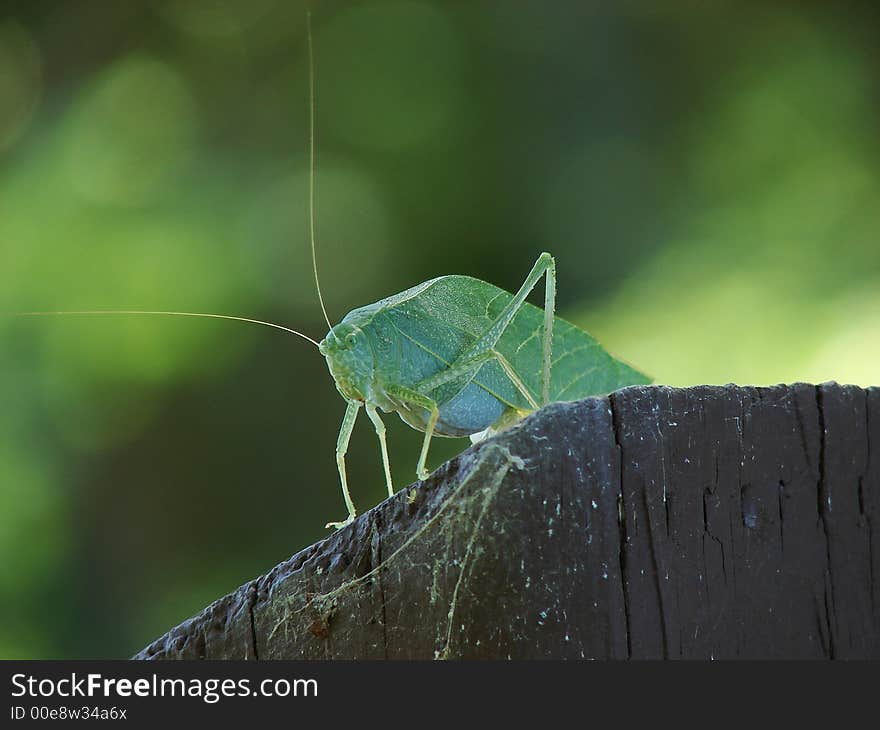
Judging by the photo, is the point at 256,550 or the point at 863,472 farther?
the point at 256,550

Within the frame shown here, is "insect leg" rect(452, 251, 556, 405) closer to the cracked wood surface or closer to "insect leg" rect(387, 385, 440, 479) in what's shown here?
"insect leg" rect(387, 385, 440, 479)

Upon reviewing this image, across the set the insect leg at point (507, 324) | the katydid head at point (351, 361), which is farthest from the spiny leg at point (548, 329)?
the katydid head at point (351, 361)

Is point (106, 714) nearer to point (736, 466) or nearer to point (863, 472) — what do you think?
point (736, 466)

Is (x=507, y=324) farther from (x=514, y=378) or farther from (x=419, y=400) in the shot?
(x=419, y=400)

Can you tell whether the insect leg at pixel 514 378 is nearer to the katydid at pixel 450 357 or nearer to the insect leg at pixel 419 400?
the katydid at pixel 450 357

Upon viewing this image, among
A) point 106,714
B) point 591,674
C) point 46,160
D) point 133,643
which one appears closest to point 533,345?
point 591,674

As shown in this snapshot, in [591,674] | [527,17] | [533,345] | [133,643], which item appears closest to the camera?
[591,674]

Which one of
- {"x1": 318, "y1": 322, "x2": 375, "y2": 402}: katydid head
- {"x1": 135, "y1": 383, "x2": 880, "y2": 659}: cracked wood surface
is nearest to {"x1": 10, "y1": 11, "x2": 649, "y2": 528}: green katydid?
{"x1": 318, "y1": 322, "x2": 375, "y2": 402}: katydid head
